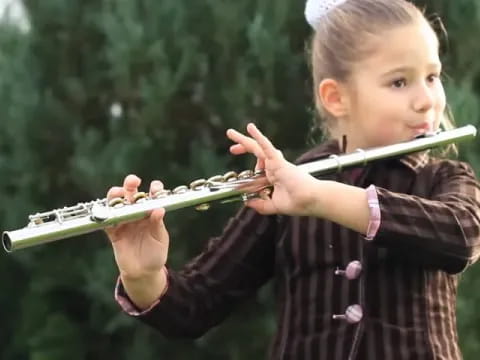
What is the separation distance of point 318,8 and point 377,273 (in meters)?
0.56

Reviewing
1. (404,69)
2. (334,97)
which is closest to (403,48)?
(404,69)

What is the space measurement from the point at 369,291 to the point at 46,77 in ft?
3.81

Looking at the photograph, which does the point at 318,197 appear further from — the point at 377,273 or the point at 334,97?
the point at 334,97

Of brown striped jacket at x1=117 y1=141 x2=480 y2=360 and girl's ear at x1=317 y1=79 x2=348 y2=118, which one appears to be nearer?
brown striped jacket at x1=117 y1=141 x2=480 y2=360

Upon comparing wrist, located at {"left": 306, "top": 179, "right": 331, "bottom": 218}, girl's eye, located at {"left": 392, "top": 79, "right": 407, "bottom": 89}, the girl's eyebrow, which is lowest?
wrist, located at {"left": 306, "top": 179, "right": 331, "bottom": 218}

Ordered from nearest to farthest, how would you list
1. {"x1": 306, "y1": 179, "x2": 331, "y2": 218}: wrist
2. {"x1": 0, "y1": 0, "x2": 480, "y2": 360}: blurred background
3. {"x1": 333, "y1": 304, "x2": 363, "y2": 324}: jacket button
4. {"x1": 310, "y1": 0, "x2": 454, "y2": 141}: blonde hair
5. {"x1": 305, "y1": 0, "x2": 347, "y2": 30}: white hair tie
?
{"x1": 306, "y1": 179, "x2": 331, "y2": 218}: wrist, {"x1": 333, "y1": 304, "x2": 363, "y2": 324}: jacket button, {"x1": 310, "y1": 0, "x2": 454, "y2": 141}: blonde hair, {"x1": 305, "y1": 0, "x2": 347, "y2": 30}: white hair tie, {"x1": 0, "y1": 0, "x2": 480, "y2": 360}: blurred background

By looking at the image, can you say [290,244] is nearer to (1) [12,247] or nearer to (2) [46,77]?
(1) [12,247]

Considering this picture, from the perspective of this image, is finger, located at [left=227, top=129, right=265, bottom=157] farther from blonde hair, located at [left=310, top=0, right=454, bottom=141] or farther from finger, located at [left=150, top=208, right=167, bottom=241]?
blonde hair, located at [left=310, top=0, right=454, bottom=141]

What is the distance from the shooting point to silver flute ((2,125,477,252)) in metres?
1.55

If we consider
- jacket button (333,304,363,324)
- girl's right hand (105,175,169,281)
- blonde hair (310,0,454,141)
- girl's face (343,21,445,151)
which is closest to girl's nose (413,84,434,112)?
girl's face (343,21,445,151)

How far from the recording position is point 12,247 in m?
1.54

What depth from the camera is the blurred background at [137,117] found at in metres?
2.26

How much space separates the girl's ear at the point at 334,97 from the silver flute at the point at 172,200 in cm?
15

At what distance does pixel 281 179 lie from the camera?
156 centimetres
